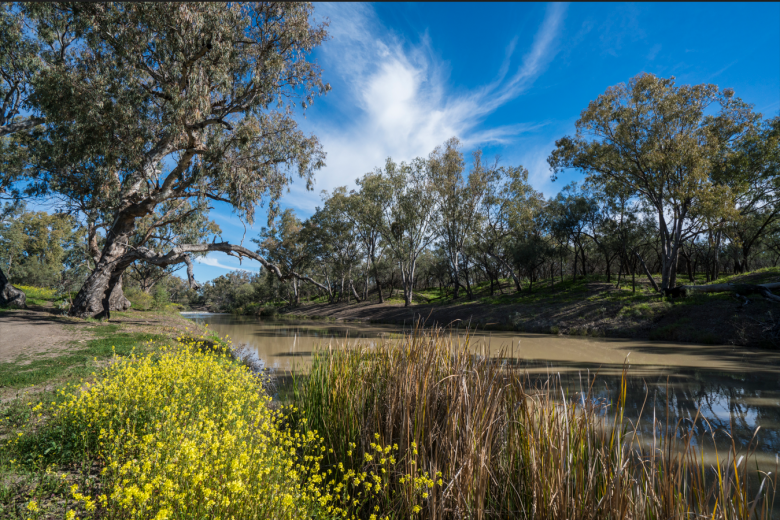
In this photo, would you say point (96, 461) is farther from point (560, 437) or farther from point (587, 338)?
point (587, 338)

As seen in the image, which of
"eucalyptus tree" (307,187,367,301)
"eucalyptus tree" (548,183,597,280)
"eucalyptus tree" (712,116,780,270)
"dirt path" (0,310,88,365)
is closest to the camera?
"dirt path" (0,310,88,365)

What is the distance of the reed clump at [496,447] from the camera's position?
88.0 inches

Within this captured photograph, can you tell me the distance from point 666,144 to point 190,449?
25847 millimetres

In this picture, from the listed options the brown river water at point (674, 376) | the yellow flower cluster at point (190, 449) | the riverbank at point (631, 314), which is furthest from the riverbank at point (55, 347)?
the riverbank at point (631, 314)

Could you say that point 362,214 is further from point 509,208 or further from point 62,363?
point 62,363

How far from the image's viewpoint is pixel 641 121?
20.5 m

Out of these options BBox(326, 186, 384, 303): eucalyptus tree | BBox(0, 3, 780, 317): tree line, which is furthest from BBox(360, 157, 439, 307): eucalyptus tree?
BBox(0, 3, 780, 317): tree line

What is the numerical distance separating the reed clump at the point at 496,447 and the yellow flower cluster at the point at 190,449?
62 centimetres

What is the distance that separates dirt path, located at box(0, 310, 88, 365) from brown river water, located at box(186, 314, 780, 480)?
5390 millimetres

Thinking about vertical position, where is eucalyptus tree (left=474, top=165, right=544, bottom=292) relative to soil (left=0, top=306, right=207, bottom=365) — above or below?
above

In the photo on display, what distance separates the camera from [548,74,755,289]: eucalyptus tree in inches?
739

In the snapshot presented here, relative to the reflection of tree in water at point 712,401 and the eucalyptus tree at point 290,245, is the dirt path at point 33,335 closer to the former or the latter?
the reflection of tree in water at point 712,401

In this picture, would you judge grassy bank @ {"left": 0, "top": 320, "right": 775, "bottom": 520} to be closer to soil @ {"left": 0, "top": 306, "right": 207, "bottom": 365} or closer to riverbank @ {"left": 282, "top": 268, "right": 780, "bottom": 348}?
soil @ {"left": 0, "top": 306, "right": 207, "bottom": 365}

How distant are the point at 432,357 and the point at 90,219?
820 inches
